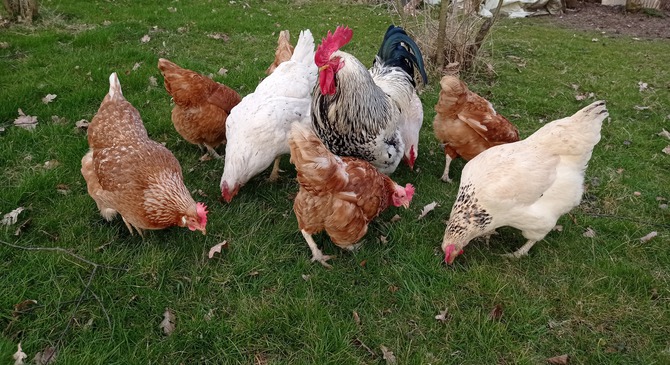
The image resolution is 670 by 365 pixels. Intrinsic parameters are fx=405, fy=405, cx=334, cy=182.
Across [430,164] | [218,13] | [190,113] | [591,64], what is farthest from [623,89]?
[218,13]

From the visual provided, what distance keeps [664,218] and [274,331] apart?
3.86 m

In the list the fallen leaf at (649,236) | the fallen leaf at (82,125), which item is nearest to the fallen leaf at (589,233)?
the fallen leaf at (649,236)

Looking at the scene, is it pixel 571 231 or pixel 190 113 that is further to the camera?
pixel 190 113

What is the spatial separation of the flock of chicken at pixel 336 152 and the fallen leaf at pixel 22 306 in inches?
31.4

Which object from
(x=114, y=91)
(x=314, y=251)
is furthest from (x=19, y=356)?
(x=114, y=91)

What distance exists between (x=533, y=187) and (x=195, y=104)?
10.8ft

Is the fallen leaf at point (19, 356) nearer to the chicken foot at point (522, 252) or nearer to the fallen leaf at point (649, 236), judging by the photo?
the chicken foot at point (522, 252)

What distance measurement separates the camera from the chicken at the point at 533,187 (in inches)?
124

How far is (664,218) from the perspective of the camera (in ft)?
12.9

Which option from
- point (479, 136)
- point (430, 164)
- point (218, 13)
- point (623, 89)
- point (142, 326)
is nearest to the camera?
point (142, 326)

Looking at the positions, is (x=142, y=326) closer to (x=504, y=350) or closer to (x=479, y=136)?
(x=504, y=350)

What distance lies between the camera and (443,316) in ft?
9.33

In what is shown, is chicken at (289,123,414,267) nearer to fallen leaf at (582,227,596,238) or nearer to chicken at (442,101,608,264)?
chicken at (442,101,608,264)

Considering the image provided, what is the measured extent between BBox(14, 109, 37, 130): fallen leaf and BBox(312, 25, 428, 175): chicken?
3.20 metres
